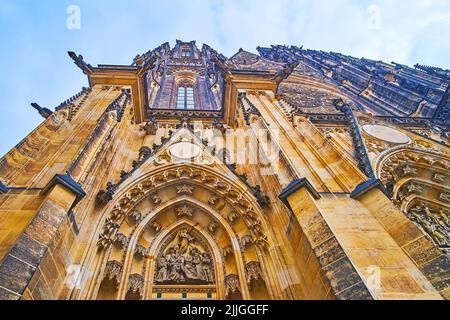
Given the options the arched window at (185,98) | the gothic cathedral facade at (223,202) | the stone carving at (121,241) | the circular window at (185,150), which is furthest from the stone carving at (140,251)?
the arched window at (185,98)

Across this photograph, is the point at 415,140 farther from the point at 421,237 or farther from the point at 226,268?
the point at 226,268

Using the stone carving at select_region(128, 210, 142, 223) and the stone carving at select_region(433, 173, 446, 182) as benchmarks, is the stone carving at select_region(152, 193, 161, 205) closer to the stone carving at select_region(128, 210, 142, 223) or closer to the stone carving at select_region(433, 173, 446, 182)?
the stone carving at select_region(128, 210, 142, 223)

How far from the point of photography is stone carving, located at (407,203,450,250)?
6.77 m

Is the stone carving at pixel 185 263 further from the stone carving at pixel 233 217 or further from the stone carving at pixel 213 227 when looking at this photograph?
the stone carving at pixel 233 217

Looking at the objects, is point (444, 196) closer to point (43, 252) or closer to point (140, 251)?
point (140, 251)

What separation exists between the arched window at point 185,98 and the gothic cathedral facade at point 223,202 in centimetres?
566

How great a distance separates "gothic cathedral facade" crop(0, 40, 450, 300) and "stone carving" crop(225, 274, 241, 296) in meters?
0.03

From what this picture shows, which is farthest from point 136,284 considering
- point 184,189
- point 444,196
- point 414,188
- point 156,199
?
point 444,196

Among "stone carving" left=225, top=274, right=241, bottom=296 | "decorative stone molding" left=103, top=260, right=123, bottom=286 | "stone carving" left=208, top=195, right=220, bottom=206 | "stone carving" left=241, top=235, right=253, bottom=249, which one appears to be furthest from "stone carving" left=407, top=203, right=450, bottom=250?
"decorative stone molding" left=103, top=260, right=123, bottom=286

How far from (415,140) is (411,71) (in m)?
13.5

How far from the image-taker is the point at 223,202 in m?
7.23

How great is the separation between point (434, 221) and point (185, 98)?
14575 mm

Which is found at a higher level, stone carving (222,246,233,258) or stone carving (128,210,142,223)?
stone carving (128,210,142,223)
